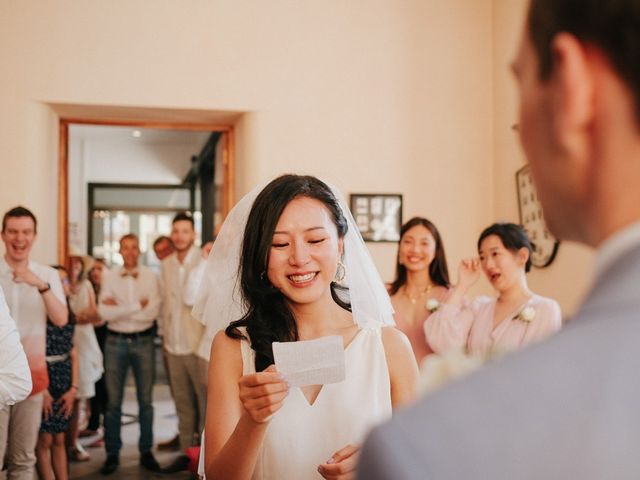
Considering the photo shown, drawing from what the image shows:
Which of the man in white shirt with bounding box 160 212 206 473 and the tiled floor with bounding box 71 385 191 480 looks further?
the man in white shirt with bounding box 160 212 206 473

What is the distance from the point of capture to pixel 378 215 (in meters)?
5.25

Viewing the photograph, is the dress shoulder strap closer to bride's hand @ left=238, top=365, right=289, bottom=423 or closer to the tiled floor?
bride's hand @ left=238, top=365, right=289, bottom=423

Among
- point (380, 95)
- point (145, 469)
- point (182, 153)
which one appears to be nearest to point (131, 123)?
point (380, 95)

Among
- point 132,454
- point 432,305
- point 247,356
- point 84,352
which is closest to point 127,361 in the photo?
point 84,352

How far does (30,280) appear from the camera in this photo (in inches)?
150

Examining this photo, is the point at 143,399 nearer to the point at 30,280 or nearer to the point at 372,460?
the point at 30,280

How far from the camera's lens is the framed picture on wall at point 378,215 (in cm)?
520

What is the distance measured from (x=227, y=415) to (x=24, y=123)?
384 centimetres

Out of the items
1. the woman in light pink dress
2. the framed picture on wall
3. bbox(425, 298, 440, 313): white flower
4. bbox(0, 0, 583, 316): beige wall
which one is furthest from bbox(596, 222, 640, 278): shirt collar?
the framed picture on wall

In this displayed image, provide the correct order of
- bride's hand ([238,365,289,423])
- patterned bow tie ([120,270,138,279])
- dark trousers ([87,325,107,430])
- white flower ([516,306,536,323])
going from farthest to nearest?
1. dark trousers ([87,325,107,430])
2. patterned bow tie ([120,270,138,279])
3. white flower ([516,306,536,323])
4. bride's hand ([238,365,289,423])

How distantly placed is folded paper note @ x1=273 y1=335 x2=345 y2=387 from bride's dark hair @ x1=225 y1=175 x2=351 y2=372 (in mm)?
247

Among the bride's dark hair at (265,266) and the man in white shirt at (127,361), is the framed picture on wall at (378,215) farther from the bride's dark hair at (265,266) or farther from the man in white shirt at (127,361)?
the bride's dark hair at (265,266)

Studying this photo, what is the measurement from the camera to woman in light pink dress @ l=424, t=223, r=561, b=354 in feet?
10.5

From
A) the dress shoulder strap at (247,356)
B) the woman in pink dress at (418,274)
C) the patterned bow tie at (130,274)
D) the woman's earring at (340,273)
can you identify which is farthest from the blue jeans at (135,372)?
the dress shoulder strap at (247,356)
